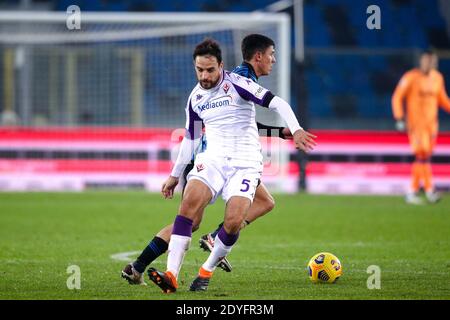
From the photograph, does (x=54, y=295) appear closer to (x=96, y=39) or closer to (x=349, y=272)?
(x=349, y=272)

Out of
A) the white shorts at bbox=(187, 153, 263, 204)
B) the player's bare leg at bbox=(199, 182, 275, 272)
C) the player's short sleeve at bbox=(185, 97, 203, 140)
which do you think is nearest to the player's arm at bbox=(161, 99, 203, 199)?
the player's short sleeve at bbox=(185, 97, 203, 140)

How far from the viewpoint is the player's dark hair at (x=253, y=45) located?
311 inches

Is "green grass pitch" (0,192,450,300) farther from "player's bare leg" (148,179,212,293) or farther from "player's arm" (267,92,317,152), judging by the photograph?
"player's arm" (267,92,317,152)

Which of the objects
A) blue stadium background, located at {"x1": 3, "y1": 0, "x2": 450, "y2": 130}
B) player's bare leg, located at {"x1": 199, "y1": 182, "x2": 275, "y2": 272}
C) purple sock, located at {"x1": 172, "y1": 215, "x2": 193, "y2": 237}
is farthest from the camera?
blue stadium background, located at {"x1": 3, "y1": 0, "x2": 450, "y2": 130}

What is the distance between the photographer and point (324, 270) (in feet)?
26.6

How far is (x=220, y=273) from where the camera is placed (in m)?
8.87

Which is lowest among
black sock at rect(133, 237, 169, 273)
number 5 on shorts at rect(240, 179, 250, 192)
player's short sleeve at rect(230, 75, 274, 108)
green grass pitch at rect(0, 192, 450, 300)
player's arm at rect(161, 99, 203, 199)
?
green grass pitch at rect(0, 192, 450, 300)

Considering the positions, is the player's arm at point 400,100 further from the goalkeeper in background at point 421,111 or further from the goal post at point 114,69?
the goal post at point 114,69

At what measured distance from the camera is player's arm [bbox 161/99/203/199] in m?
7.89

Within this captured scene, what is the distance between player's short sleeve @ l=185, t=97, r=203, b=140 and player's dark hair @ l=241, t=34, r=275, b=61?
600mm

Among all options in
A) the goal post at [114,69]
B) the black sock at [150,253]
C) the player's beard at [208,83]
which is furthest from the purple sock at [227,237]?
the goal post at [114,69]

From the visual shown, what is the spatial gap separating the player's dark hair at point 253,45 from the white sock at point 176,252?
1.53m

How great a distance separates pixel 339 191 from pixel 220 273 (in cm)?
1273
